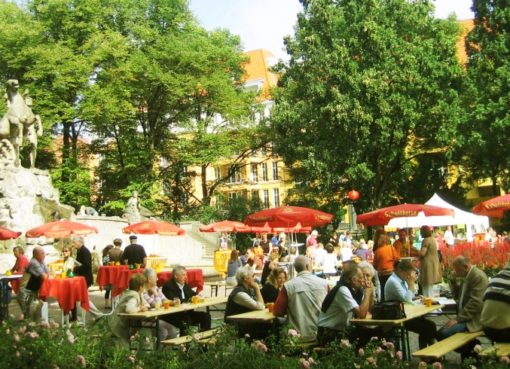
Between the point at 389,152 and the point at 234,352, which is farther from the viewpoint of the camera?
the point at 389,152

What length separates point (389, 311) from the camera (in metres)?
7.27

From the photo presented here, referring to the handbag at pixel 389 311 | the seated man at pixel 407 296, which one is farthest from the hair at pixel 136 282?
the seated man at pixel 407 296

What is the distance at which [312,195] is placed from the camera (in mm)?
34875

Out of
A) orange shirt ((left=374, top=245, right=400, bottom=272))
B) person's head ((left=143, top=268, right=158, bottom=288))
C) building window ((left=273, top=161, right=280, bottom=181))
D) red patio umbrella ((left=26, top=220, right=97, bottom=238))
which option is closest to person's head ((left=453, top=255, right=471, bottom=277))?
person's head ((left=143, top=268, right=158, bottom=288))

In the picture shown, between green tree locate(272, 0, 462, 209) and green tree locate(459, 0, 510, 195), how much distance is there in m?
1.07

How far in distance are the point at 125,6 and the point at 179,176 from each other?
10.9 m

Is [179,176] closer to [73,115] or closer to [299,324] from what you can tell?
[73,115]

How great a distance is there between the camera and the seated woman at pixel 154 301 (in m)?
8.64

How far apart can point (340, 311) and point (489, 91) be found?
2927 cm

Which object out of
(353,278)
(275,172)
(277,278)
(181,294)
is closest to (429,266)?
(277,278)

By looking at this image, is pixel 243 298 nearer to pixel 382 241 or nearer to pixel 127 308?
pixel 127 308

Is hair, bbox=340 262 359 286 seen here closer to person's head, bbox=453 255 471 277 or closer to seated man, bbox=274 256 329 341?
seated man, bbox=274 256 329 341

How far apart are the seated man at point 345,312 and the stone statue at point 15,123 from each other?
57.2 ft

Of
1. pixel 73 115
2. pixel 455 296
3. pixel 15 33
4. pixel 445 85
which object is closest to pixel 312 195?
pixel 445 85
